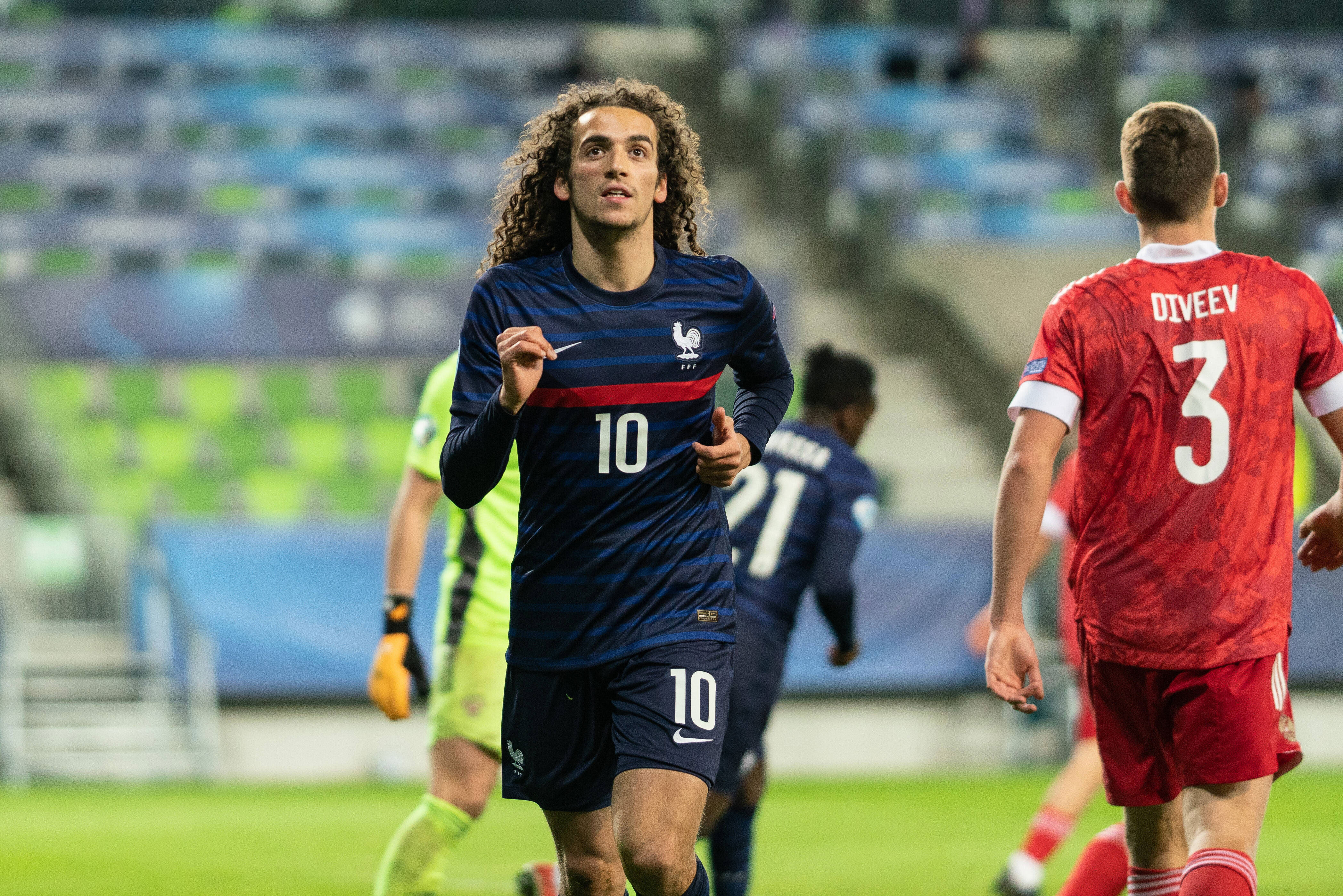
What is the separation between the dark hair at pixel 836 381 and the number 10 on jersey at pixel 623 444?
2050 millimetres

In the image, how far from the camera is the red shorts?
4047 mm

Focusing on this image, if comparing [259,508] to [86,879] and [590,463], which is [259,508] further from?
[590,463]

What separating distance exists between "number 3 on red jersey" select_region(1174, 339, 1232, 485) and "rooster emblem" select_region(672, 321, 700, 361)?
3.43 feet

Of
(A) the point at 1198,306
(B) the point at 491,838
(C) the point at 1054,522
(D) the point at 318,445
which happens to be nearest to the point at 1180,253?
(A) the point at 1198,306

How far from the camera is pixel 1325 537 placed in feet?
14.3

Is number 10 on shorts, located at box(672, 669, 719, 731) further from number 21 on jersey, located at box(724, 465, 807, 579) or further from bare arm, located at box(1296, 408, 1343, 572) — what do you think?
number 21 on jersey, located at box(724, 465, 807, 579)

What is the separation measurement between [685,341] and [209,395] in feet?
40.9

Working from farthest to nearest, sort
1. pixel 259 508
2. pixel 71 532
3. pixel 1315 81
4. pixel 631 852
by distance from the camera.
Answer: pixel 1315 81 → pixel 259 508 → pixel 71 532 → pixel 631 852

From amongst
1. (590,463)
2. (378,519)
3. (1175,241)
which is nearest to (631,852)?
(590,463)

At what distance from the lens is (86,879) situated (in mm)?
8383

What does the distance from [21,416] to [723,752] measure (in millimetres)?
12363

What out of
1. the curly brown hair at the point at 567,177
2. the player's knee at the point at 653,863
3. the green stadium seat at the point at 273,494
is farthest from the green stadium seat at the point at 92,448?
the player's knee at the point at 653,863

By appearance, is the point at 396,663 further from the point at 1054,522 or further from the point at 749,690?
the point at 1054,522

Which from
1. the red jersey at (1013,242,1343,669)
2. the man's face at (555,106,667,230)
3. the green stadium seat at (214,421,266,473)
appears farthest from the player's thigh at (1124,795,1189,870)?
the green stadium seat at (214,421,266,473)
